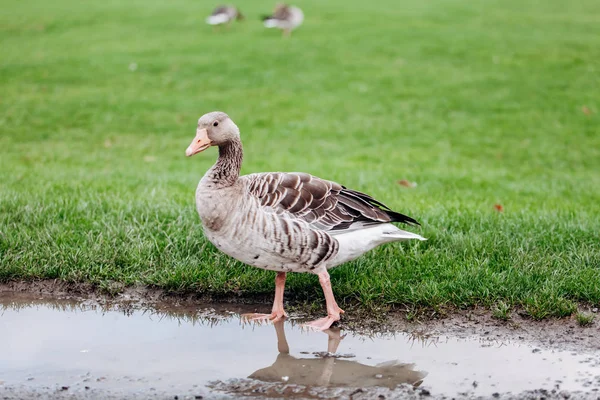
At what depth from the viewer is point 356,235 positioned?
5.38 metres

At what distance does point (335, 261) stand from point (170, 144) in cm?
803

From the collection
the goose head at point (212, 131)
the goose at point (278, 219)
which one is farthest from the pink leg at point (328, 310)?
the goose head at point (212, 131)

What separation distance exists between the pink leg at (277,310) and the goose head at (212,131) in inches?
47.7

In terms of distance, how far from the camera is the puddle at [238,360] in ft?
14.2

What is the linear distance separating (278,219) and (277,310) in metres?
0.84

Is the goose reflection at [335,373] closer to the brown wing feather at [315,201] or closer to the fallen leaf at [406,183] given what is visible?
the brown wing feather at [315,201]

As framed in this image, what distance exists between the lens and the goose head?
514 cm

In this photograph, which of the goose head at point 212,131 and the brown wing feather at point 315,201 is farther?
the brown wing feather at point 315,201

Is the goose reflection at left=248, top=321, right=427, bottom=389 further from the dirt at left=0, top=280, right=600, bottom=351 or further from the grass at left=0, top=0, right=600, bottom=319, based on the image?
the grass at left=0, top=0, right=600, bottom=319

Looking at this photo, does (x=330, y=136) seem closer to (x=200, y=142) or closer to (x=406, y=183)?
(x=406, y=183)

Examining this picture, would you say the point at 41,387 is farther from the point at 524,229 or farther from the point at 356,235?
the point at 524,229

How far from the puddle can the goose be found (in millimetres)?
358

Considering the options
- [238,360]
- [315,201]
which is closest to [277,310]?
[238,360]

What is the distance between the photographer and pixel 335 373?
4.60 m
